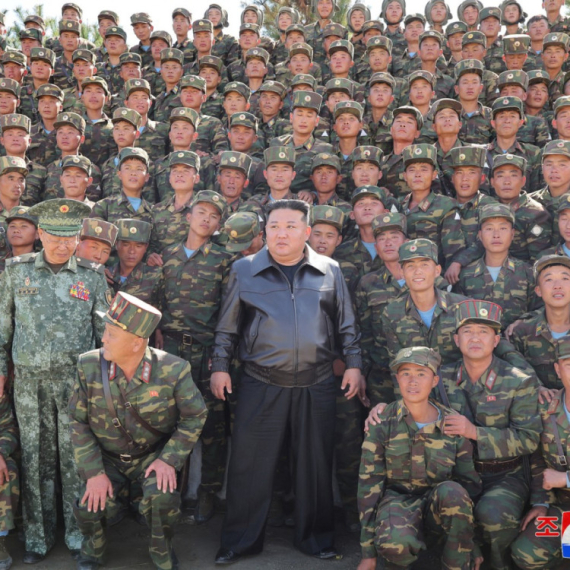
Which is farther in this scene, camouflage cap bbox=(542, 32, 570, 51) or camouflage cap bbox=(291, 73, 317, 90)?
camouflage cap bbox=(542, 32, 570, 51)

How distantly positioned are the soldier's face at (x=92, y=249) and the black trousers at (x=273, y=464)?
1.71 meters

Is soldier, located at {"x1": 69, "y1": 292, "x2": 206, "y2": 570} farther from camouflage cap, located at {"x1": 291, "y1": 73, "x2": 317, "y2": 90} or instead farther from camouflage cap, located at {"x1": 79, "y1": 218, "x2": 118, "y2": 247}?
camouflage cap, located at {"x1": 291, "y1": 73, "x2": 317, "y2": 90}

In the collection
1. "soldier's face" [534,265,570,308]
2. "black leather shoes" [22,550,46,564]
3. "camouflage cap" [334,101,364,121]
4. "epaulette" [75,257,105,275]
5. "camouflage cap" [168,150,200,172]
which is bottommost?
"black leather shoes" [22,550,46,564]

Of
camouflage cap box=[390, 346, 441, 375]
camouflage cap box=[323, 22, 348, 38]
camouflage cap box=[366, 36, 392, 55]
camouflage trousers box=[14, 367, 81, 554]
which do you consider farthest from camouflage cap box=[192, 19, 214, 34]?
camouflage cap box=[390, 346, 441, 375]

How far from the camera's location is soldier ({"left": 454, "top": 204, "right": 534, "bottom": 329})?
523 cm

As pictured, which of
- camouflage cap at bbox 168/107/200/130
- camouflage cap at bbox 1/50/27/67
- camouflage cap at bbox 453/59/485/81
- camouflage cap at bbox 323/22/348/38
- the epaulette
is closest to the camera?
the epaulette

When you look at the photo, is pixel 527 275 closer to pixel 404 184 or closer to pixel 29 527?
pixel 404 184

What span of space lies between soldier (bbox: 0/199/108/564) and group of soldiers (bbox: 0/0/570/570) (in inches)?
0.5

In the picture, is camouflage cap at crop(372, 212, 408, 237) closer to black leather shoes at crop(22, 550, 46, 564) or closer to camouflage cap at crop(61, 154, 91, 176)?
camouflage cap at crop(61, 154, 91, 176)

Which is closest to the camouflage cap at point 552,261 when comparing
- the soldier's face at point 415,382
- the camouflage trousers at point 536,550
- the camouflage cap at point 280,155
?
the soldier's face at point 415,382

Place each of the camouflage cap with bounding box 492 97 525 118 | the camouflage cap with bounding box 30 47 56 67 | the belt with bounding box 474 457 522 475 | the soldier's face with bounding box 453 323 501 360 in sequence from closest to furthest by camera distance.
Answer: the belt with bounding box 474 457 522 475, the soldier's face with bounding box 453 323 501 360, the camouflage cap with bounding box 492 97 525 118, the camouflage cap with bounding box 30 47 56 67

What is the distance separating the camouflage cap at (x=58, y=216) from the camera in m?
4.53

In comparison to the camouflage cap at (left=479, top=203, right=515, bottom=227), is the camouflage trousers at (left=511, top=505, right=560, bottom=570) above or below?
below

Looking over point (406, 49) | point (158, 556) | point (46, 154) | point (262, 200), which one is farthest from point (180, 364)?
point (406, 49)
